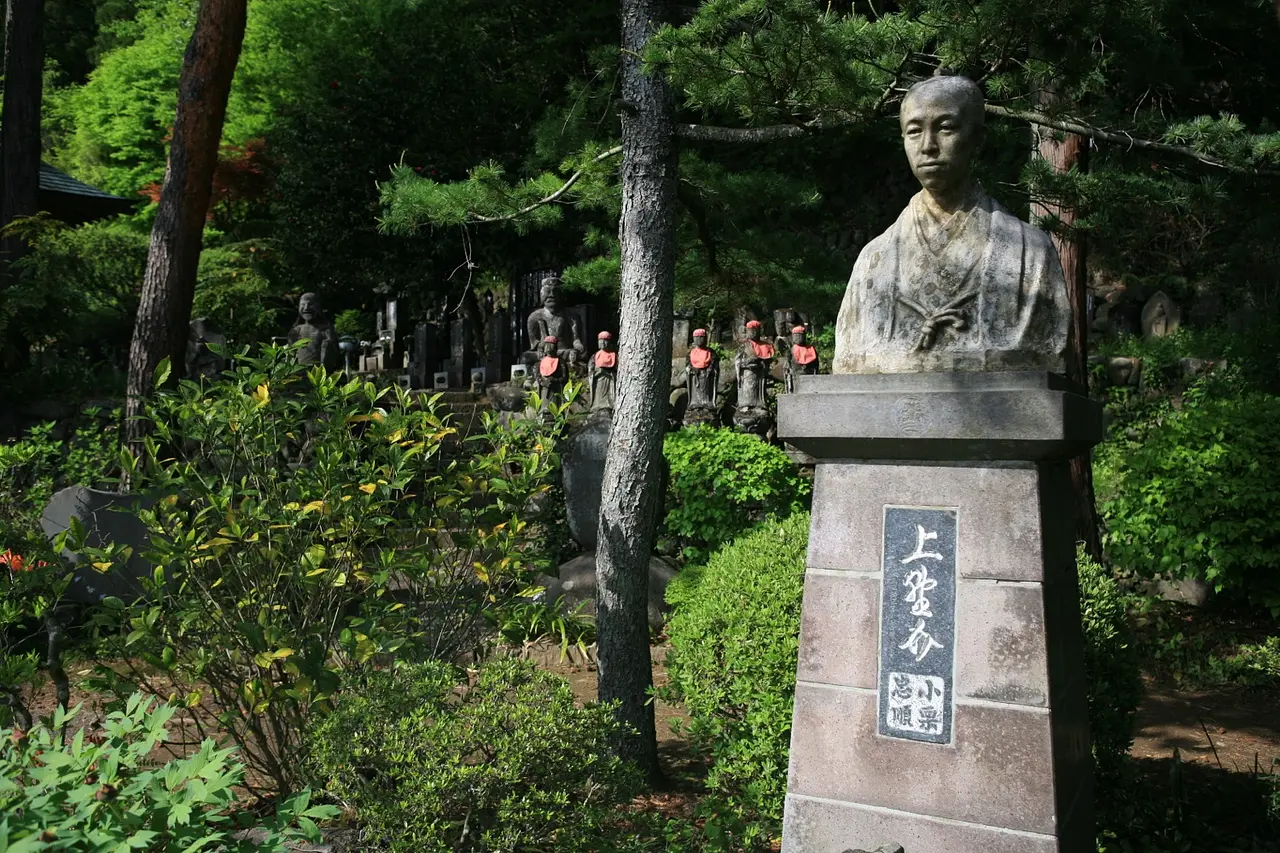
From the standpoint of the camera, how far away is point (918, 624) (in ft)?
10.3

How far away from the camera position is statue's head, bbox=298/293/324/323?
14375mm

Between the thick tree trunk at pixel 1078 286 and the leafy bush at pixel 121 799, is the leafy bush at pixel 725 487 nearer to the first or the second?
the thick tree trunk at pixel 1078 286

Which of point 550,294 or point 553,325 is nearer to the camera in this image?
point 553,325

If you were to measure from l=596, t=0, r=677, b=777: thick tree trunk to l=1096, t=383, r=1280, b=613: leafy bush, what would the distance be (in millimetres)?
4391

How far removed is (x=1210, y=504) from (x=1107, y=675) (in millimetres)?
3710

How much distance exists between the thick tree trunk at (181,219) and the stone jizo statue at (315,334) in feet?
12.9

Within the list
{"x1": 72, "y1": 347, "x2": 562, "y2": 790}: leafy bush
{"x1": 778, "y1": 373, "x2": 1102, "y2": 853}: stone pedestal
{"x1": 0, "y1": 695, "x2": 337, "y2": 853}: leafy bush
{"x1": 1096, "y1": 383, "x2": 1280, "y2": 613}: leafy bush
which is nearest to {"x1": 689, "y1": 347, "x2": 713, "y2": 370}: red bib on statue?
{"x1": 1096, "y1": 383, "x2": 1280, "y2": 613}: leafy bush

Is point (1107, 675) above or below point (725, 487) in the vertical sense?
below

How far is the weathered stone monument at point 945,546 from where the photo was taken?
9.78ft

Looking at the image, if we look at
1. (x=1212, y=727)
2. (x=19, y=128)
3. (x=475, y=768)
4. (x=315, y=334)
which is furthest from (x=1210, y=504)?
(x=19, y=128)

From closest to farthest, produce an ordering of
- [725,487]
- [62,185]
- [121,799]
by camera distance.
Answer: [121,799] → [725,487] → [62,185]

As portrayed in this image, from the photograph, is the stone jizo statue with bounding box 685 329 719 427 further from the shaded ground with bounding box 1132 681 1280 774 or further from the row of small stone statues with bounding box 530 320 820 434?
the shaded ground with bounding box 1132 681 1280 774

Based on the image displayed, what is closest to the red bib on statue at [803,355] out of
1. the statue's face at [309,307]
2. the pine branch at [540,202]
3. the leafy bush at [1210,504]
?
the leafy bush at [1210,504]

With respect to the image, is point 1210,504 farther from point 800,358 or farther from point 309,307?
Result: point 309,307
